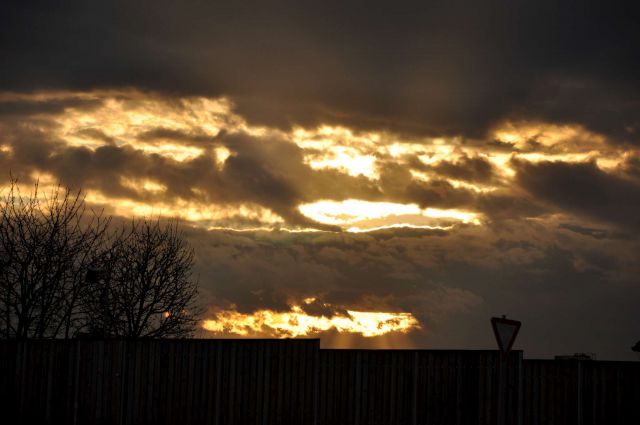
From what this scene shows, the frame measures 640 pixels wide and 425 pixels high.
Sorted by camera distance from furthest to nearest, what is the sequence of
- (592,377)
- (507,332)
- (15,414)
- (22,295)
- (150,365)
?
1. (22,295)
2. (15,414)
3. (150,365)
4. (592,377)
5. (507,332)

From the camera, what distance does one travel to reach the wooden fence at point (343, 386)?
22.6 m

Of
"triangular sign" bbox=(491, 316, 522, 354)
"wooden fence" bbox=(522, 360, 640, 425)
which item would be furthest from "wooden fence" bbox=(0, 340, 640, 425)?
"triangular sign" bbox=(491, 316, 522, 354)

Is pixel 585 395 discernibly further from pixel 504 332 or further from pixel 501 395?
pixel 504 332

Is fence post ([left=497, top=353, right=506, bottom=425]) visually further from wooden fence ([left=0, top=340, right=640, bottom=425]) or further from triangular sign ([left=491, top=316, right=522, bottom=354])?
triangular sign ([left=491, top=316, right=522, bottom=354])

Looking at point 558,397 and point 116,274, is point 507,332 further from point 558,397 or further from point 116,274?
point 116,274

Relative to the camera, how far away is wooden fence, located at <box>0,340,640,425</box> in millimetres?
22625

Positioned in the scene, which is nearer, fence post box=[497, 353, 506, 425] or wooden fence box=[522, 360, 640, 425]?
wooden fence box=[522, 360, 640, 425]

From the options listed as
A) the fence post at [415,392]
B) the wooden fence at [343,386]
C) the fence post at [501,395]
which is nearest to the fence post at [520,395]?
the wooden fence at [343,386]

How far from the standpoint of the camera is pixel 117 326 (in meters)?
38.3

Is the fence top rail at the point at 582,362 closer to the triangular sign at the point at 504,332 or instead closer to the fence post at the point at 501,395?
the fence post at the point at 501,395

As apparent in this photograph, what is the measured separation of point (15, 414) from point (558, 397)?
1725 cm

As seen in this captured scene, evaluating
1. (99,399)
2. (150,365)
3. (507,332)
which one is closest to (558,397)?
(507,332)

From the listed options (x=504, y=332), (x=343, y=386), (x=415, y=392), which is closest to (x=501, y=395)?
(x=415, y=392)

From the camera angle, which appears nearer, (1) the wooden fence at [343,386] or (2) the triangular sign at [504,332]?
(2) the triangular sign at [504,332]
